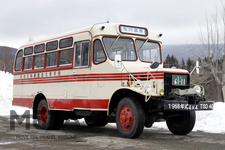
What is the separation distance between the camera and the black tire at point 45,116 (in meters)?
12.1

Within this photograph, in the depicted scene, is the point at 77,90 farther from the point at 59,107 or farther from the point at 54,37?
the point at 54,37

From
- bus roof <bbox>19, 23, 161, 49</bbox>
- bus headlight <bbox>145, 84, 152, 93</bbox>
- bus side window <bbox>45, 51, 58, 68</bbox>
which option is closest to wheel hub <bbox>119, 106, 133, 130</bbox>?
bus headlight <bbox>145, 84, 152, 93</bbox>

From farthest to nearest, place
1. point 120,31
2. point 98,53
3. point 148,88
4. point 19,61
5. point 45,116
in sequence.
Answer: point 19,61 → point 45,116 → point 120,31 → point 98,53 → point 148,88

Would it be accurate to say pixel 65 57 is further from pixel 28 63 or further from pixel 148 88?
pixel 148 88

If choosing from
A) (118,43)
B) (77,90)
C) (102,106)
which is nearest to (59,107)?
(77,90)

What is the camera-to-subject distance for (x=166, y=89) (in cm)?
900

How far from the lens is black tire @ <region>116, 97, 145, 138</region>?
8.88 m

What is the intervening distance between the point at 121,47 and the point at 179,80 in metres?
2.12

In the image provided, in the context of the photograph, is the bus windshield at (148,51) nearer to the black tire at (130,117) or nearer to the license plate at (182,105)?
the black tire at (130,117)

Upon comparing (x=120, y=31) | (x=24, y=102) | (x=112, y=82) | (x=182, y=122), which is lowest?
(x=182, y=122)

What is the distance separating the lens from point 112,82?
32.1 feet

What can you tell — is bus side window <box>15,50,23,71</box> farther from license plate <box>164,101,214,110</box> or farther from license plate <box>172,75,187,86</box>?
license plate <box>164,101,214,110</box>

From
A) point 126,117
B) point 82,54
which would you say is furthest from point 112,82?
point 82,54

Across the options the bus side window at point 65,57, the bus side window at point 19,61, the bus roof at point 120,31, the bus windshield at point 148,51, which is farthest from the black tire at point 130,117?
the bus side window at point 19,61
